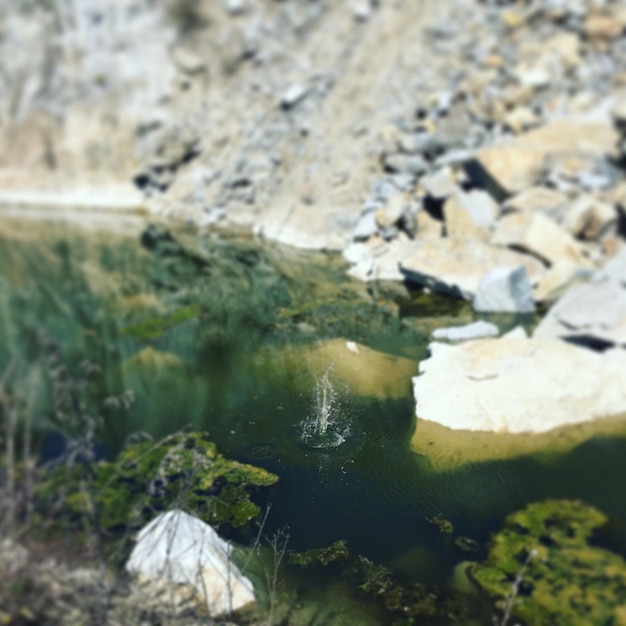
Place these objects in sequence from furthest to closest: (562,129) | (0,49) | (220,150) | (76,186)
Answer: (0,49), (76,186), (220,150), (562,129)

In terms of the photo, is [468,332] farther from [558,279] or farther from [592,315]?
[558,279]

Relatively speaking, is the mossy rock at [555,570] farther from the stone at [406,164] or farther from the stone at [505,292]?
the stone at [406,164]

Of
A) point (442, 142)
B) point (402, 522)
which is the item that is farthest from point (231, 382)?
point (442, 142)

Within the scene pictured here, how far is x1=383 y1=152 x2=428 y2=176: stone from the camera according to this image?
98.5 ft

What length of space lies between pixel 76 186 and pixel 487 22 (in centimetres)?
3552

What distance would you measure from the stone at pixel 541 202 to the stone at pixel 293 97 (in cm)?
1984

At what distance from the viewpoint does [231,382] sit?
16.5 m

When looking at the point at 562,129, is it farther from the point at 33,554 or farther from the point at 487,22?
the point at 33,554

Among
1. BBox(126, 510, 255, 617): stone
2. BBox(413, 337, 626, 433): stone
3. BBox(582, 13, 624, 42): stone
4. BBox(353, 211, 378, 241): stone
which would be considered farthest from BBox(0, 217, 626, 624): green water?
BBox(582, 13, 624, 42): stone

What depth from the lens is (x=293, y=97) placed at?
40.0 m

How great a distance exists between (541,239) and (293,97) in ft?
75.5

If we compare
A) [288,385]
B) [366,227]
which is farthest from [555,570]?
[366,227]

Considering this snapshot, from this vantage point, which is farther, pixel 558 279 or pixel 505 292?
pixel 558 279

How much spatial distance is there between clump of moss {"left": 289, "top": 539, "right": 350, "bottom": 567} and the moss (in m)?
12.1
